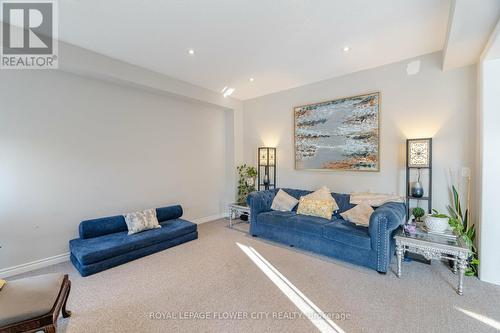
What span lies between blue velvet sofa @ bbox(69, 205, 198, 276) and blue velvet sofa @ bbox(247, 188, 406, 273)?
1.32 m

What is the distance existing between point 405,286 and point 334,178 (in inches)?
82.6

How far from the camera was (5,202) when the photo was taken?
9.01ft

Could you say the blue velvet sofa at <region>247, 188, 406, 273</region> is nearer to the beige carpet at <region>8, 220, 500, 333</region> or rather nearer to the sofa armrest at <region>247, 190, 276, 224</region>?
the sofa armrest at <region>247, 190, 276, 224</region>

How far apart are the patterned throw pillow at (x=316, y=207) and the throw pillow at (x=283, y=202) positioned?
0.25 metres

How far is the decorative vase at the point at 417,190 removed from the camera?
312cm

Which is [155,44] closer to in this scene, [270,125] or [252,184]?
[270,125]

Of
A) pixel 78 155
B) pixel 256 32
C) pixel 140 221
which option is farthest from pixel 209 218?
pixel 256 32

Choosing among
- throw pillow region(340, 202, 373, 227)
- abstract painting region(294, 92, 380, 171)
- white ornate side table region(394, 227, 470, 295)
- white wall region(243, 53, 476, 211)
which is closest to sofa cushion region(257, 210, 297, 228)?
throw pillow region(340, 202, 373, 227)

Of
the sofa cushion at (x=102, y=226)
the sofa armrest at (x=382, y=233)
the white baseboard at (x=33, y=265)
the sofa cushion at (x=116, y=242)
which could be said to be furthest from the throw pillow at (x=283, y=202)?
the white baseboard at (x=33, y=265)

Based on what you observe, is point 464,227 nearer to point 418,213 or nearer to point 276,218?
point 418,213

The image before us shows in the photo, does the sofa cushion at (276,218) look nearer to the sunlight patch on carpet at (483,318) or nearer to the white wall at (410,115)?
the white wall at (410,115)

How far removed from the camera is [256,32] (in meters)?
2.71

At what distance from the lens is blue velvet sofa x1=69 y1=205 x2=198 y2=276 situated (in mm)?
2793

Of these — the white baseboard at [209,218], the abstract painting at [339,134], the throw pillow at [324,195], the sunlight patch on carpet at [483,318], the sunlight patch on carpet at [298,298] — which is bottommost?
the sunlight patch on carpet at [298,298]
